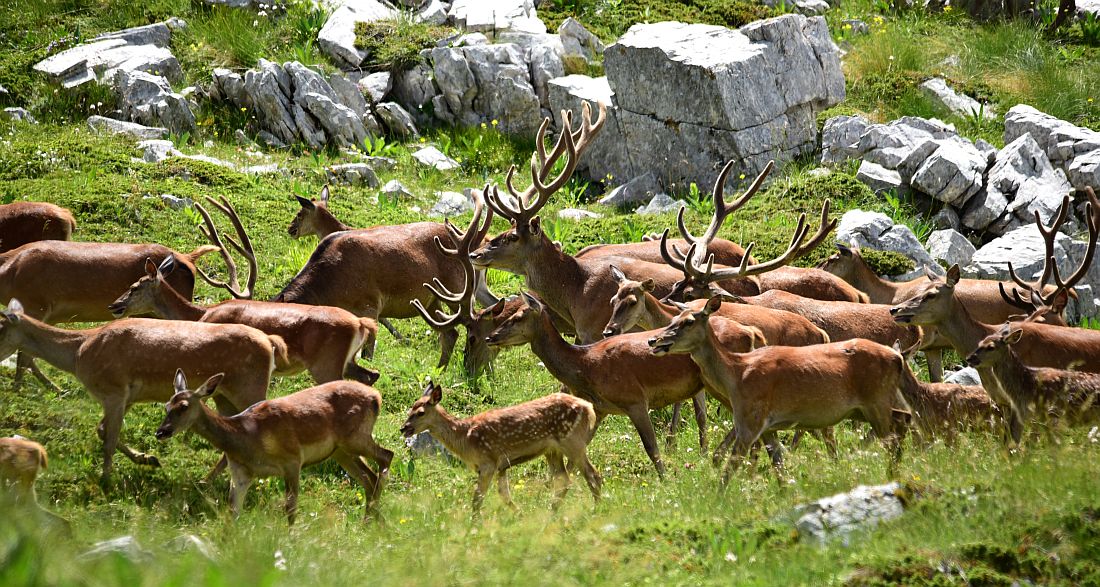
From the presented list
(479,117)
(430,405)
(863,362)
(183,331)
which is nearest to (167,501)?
(183,331)

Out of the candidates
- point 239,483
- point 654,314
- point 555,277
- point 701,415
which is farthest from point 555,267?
point 239,483

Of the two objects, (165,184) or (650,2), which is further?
(650,2)

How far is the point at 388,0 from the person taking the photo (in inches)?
822

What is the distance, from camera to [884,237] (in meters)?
13.6

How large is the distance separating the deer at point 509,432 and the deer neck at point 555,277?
289 centimetres

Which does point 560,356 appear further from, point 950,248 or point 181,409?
point 950,248

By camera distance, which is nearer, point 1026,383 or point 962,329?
point 1026,383

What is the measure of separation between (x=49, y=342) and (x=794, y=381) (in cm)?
551

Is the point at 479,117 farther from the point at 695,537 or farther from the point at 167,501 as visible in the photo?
the point at 695,537

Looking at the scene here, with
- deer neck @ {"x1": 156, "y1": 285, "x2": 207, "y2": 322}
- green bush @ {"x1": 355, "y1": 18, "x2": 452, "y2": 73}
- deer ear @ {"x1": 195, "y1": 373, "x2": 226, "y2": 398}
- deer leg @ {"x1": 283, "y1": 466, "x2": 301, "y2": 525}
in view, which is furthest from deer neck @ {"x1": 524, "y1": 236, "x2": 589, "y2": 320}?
green bush @ {"x1": 355, "y1": 18, "x2": 452, "y2": 73}

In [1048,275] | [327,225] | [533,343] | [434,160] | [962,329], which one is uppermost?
[533,343]

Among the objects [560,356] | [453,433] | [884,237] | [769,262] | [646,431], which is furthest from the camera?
[884,237]

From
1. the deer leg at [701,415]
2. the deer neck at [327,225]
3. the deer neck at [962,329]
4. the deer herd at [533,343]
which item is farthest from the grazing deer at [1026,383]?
the deer neck at [327,225]

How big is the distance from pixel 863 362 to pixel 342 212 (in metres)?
8.00
